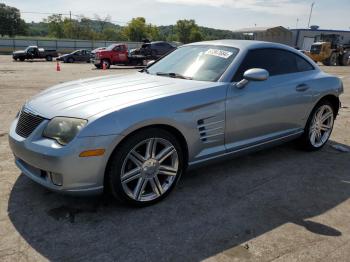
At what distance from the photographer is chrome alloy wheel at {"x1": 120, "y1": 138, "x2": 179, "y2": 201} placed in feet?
10.6

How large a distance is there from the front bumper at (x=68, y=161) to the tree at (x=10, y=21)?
318 feet

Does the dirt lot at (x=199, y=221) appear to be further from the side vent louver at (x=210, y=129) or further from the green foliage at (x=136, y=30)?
the green foliage at (x=136, y=30)

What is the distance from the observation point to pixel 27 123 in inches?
130

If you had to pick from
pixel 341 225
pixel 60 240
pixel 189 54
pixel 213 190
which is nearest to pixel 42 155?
pixel 60 240

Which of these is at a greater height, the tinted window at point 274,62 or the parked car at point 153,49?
the tinted window at point 274,62

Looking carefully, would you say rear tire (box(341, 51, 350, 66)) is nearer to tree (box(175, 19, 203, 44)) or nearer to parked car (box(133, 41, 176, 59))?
parked car (box(133, 41, 176, 59))

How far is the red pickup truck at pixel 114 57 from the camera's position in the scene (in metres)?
23.3

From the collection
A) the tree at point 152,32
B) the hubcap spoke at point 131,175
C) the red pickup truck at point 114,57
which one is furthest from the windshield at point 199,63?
the tree at point 152,32

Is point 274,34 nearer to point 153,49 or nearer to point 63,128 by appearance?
point 153,49

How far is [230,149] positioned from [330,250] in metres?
1.47

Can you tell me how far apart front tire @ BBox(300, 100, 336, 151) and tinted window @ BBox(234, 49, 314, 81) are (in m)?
0.63

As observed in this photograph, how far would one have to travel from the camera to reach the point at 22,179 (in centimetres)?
388

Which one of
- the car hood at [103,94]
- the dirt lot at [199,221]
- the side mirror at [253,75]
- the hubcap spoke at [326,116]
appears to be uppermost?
the side mirror at [253,75]

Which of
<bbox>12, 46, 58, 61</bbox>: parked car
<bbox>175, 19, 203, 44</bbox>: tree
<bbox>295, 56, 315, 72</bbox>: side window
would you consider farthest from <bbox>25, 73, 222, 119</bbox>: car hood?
<bbox>175, 19, 203, 44</bbox>: tree
